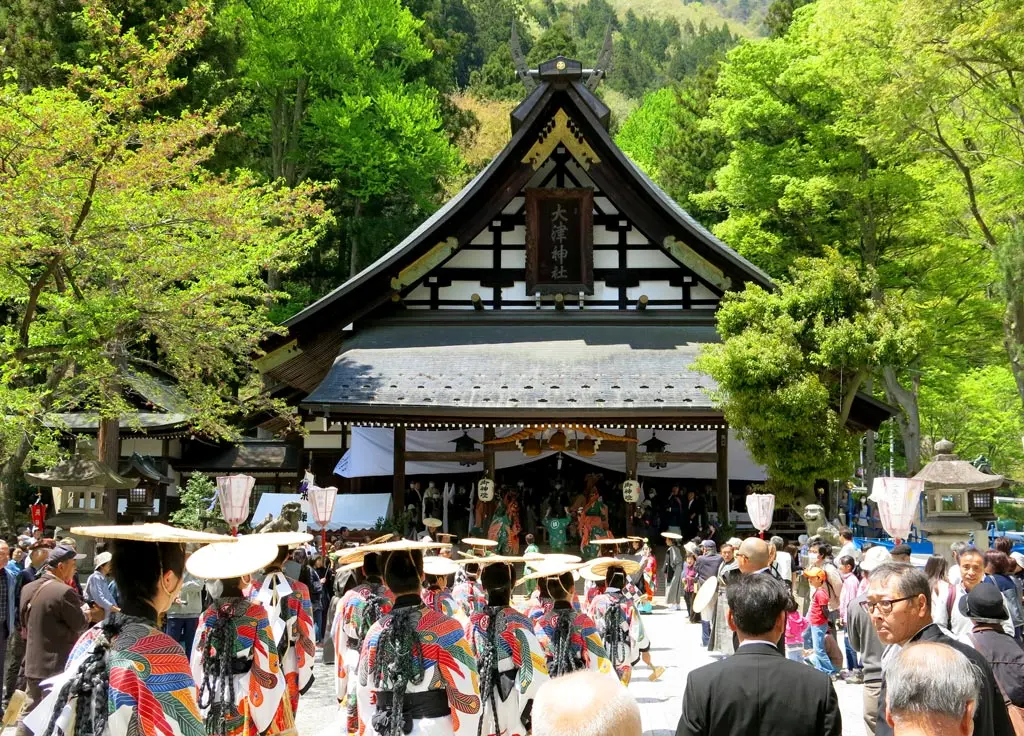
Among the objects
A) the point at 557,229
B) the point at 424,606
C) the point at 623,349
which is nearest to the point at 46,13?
the point at 557,229

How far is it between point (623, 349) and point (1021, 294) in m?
7.31

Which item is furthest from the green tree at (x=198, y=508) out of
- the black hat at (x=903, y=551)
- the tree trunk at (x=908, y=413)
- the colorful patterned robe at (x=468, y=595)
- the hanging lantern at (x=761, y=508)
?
the tree trunk at (x=908, y=413)

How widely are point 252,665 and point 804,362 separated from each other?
1337 centimetres

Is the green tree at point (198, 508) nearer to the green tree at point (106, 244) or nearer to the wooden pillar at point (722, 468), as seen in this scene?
the green tree at point (106, 244)

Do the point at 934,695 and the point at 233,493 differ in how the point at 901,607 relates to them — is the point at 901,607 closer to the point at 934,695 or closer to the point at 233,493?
the point at 934,695

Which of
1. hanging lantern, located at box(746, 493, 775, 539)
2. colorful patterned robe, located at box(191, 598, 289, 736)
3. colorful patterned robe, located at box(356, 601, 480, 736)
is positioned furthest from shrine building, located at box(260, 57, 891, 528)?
colorful patterned robe, located at box(356, 601, 480, 736)

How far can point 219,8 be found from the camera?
28562 mm

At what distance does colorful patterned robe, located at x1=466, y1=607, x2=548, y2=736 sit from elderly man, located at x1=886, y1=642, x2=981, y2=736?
12.5 ft

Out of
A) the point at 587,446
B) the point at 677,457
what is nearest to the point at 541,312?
the point at 587,446

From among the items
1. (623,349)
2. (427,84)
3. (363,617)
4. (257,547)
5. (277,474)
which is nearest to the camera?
(257,547)

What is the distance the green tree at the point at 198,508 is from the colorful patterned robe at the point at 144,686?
1370 cm

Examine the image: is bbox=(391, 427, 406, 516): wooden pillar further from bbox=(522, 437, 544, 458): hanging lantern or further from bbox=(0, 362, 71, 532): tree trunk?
bbox=(0, 362, 71, 532): tree trunk

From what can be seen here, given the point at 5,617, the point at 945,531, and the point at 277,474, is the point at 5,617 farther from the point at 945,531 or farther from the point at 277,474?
the point at 277,474

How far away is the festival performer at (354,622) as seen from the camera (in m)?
7.10
